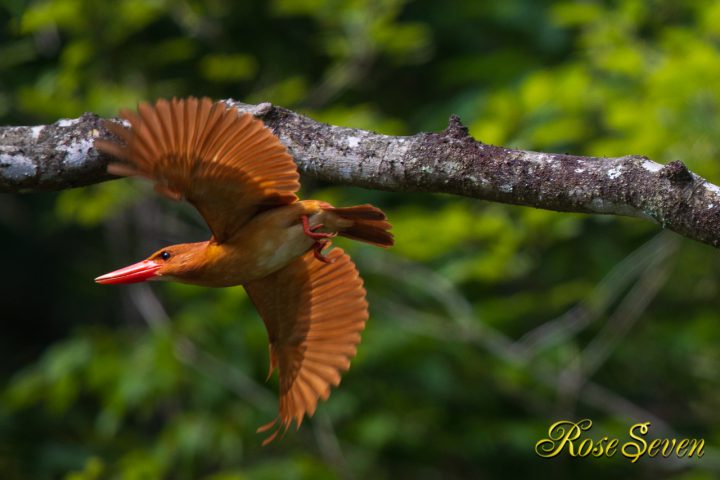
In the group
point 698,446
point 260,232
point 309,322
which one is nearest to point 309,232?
point 260,232

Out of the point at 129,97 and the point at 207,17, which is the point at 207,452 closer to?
the point at 129,97

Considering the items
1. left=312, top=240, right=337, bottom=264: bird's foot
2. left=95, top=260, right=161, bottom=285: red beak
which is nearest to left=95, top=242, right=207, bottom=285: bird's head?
left=95, top=260, right=161, bottom=285: red beak

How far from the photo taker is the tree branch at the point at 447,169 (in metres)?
2.02

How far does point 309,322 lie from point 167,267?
547 mm

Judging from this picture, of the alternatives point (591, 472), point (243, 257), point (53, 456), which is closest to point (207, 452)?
point (53, 456)

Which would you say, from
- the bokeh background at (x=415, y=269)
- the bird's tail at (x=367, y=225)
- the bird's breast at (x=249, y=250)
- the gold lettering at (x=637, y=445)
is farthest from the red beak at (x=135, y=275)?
the bokeh background at (x=415, y=269)

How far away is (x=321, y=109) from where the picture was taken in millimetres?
6168

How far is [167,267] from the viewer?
2.37 metres

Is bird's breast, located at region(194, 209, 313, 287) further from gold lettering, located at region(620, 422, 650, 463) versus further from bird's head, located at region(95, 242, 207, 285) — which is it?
gold lettering, located at region(620, 422, 650, 463)

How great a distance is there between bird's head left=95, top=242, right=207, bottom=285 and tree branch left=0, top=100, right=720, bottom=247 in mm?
223

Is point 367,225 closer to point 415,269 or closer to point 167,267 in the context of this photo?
point 167,267

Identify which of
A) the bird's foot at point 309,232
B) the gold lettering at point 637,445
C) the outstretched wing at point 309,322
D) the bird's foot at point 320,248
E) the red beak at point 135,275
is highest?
the bird's foot at point 309,232

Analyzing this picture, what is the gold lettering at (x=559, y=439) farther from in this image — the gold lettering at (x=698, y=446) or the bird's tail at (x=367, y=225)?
the bird's tail at (x=367, y=225)

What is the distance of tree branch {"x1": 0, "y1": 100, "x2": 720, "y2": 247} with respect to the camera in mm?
2020
